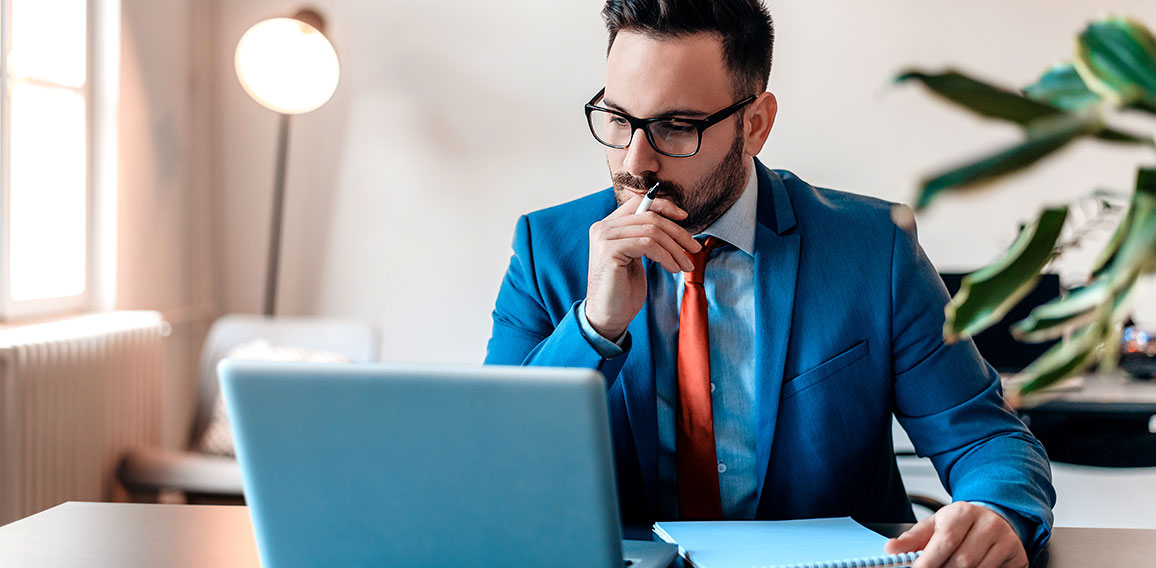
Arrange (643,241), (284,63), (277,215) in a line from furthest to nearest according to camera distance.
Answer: (277,215) → (284,63) → (643,241)

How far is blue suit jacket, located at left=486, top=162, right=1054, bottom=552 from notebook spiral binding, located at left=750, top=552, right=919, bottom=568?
38cm

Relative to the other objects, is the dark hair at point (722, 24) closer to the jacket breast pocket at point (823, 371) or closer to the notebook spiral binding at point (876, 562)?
the jacket breast pocket at point (823, 371)

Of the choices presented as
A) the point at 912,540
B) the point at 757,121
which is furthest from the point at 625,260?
the point at 912,540

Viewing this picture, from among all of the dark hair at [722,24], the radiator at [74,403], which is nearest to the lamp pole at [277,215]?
A: the radiator at [74,403]

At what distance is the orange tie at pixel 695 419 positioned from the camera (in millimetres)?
1397

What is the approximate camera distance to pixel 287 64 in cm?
333

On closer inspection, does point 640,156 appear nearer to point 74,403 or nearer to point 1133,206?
point 1133,206

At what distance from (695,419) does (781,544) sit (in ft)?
1.23

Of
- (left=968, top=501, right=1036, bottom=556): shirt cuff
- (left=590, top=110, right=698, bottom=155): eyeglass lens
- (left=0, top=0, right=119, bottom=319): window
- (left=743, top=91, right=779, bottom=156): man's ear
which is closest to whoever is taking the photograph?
(left=968, top=501, right=1036, bottom=556): shirt cuff

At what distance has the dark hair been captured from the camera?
1.41 metres

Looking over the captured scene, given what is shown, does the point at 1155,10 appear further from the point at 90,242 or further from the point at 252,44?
the point at 90,242

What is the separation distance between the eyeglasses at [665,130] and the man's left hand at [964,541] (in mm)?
588

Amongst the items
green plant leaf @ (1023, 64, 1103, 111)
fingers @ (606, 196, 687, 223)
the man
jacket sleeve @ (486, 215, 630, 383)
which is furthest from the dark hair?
green plant leaf @ (1023, 64, 1103, 111)

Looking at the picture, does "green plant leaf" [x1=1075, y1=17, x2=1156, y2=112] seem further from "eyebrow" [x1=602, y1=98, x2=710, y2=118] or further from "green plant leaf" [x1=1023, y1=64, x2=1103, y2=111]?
"eyebrow" [x1=602, y1=98, x2=710, y2=118]
